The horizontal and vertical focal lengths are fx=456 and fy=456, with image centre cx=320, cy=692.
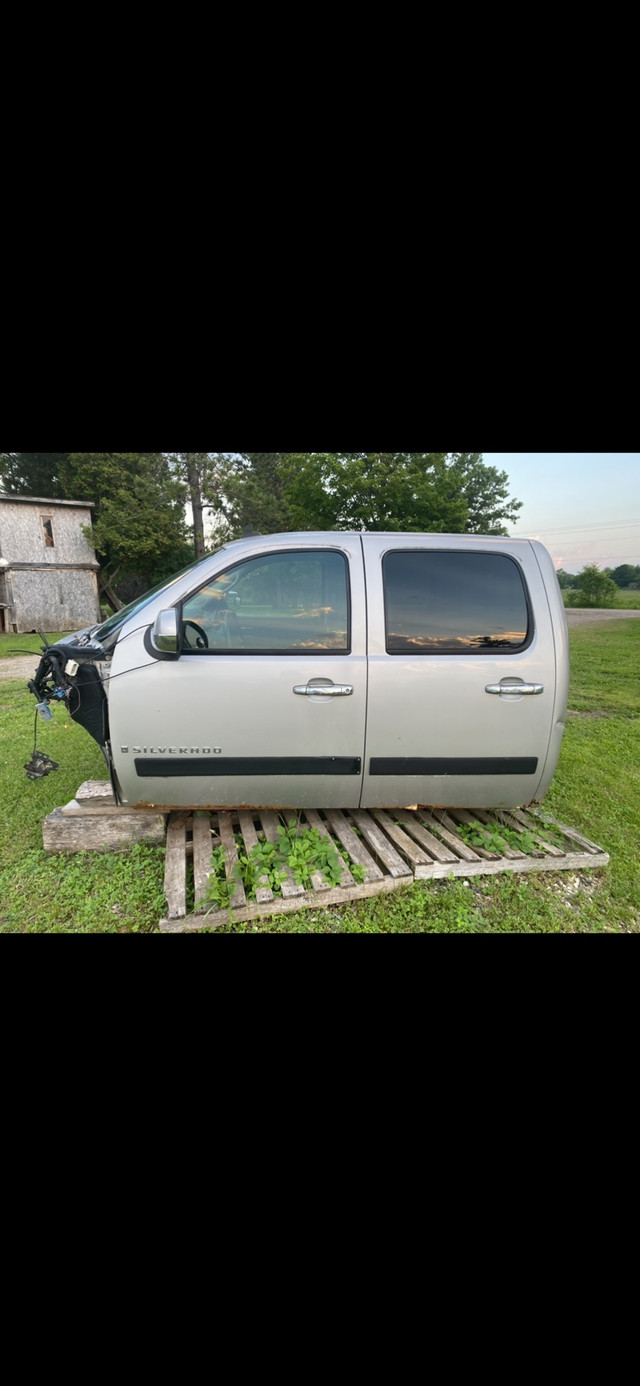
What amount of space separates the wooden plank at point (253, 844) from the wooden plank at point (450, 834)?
1.06m

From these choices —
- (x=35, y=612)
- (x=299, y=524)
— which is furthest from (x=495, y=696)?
(x=35, y=612)

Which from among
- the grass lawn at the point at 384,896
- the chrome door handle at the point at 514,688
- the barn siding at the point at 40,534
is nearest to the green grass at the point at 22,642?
the barn siding at the point at 40,534

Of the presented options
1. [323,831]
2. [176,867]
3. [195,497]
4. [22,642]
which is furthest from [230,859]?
[195,497]

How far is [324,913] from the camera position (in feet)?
7.36

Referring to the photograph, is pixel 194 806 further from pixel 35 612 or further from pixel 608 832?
pixel 35 612

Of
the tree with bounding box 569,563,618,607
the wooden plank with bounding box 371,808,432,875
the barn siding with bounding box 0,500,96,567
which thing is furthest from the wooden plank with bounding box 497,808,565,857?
the barn siding with bounding box 0,500,96,567

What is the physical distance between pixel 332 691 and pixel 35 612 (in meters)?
16.0

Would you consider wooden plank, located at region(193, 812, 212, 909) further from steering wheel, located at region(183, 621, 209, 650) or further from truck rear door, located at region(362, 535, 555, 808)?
steering wheel, located at region(183, 621, 209, 650)

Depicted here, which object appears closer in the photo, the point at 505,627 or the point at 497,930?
the point at 497,930

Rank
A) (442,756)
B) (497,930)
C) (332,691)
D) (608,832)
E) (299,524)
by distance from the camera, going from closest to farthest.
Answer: (497,930) → (332,691) → (442,756) → (608,832) → (299,524)

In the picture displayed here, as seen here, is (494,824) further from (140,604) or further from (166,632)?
(140,604)

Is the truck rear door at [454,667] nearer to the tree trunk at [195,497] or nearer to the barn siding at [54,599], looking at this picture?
the barn siding at [54,599]

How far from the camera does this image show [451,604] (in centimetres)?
247

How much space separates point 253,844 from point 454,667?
4.82ft
